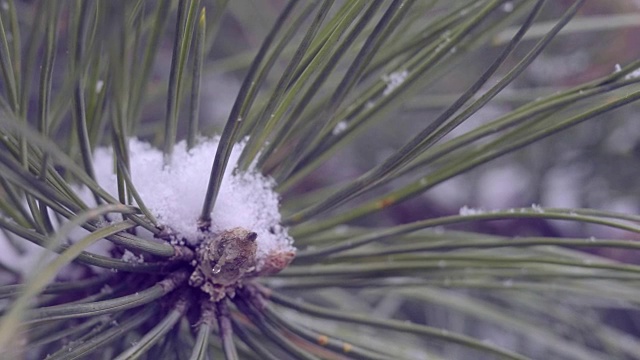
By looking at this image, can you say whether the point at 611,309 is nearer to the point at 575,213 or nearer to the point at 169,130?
the point at 575,213

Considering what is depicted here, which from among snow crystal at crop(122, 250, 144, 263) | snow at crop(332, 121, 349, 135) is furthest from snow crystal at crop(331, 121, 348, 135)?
snow crystal at crop(122, 250, 144, 263)

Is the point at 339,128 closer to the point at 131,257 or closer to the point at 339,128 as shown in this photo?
the point at 339,128

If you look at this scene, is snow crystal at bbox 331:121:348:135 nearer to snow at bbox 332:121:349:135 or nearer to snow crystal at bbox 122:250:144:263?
snow at bbox 332:121:349:135

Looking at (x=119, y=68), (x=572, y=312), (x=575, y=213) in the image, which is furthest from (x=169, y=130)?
(x=572, y=312)

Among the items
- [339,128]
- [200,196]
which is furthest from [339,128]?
[200,196]

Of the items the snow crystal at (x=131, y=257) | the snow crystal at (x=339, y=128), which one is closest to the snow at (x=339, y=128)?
the snow crystal at (x=339, y=128)

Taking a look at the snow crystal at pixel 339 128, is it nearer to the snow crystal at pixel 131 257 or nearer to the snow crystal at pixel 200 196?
the snow crystal at pixel 200 196

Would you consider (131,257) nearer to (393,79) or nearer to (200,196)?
(200,196)

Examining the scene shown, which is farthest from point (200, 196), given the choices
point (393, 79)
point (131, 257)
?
point (393, 79)
